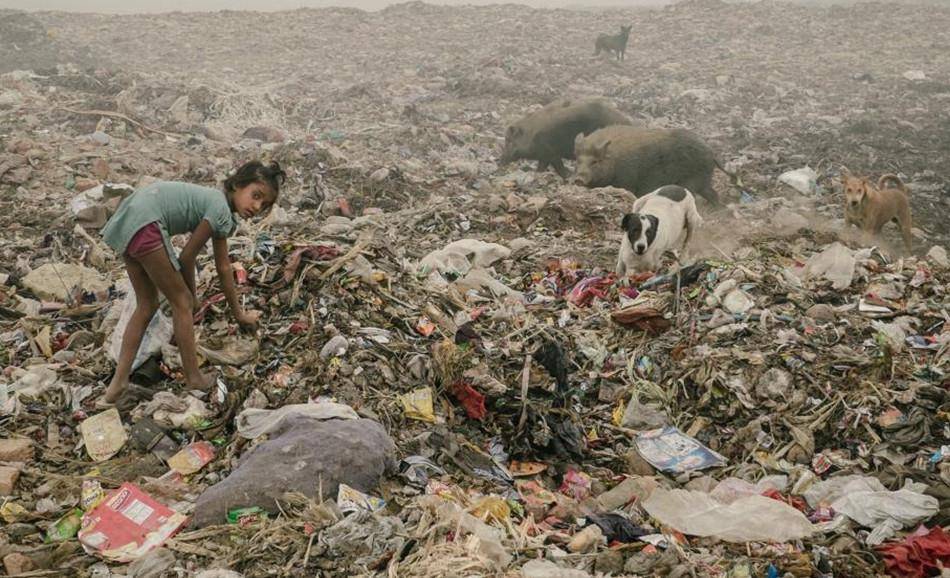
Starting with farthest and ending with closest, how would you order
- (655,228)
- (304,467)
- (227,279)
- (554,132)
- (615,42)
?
1. (615,42)
2. (554,132)
3. (655,228)
4. (227,279)
5. (304,467)

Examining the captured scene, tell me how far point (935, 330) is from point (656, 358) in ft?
5.63

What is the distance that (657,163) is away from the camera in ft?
27.9

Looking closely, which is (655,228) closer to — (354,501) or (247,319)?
(247,319)

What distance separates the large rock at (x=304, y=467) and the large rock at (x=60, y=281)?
8.62 feet

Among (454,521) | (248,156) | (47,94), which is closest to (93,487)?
(454,521)

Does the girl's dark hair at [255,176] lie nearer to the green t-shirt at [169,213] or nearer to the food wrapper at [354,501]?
the green t-shirt at [169,213]

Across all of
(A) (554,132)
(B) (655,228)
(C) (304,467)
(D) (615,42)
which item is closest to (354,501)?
(C) (304,467)

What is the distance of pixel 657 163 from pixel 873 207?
2435mm

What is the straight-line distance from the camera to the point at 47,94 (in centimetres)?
1166

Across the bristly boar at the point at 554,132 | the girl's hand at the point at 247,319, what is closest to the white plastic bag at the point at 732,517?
the girl's hand at the point at 247,319

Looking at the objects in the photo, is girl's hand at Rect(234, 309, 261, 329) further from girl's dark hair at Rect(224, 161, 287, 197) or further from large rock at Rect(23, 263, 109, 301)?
large rock at Rect(23, 263, 109, 301)

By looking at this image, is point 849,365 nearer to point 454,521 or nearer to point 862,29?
point 454,521

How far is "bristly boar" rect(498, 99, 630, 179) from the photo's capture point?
1021cm

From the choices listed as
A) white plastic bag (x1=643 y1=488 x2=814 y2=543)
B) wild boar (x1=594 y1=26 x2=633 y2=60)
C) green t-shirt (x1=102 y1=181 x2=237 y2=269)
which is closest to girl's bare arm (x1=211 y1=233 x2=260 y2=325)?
green t-shirt (x1=102 y1=181 x2=237 y2=269)
